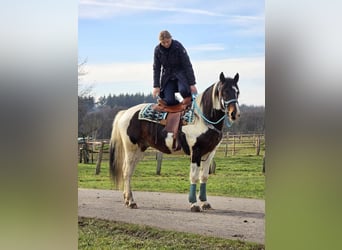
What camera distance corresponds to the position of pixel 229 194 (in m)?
4.53

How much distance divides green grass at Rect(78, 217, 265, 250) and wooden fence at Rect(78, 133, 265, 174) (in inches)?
20.6

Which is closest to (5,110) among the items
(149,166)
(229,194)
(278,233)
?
(149,166)

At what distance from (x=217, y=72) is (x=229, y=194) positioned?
3.58 ft

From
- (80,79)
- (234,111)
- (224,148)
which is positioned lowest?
(224,148)

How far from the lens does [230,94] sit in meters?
4.48

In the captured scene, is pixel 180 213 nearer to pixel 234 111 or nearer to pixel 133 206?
pixel 133 206

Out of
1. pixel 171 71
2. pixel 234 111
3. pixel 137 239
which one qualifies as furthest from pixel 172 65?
pixel 137 239

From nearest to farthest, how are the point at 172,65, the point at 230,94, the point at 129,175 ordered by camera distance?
1. the point at 230,94
2. the point at 172,65
3. the point at 129,175

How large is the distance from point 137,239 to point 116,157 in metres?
0.78

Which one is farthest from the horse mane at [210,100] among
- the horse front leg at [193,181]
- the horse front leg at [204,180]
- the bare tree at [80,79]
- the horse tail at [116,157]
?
the bare tree at [80,79]

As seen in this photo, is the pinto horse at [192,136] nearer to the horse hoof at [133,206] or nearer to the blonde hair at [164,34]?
the horse hoof at [133,206]

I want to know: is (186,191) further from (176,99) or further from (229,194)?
(176,99)

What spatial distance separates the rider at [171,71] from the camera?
4555mm

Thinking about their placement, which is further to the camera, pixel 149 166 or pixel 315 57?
pixel 149 166
